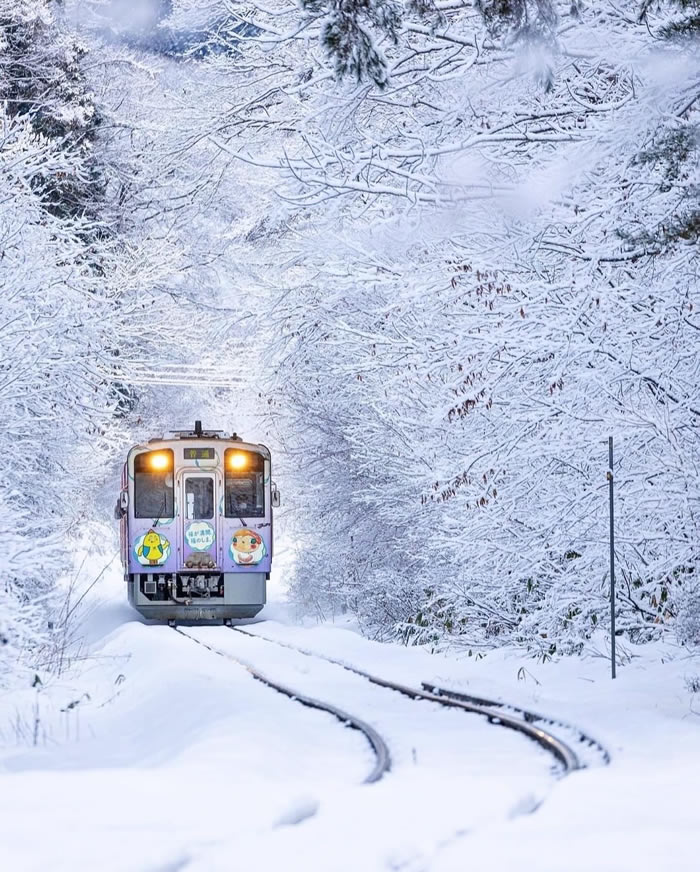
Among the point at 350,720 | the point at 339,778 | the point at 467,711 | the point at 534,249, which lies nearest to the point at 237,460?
the point at 534,249

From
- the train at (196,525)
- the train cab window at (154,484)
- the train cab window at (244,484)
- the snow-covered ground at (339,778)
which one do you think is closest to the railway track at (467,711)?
the snow-covered ground at (339,778)

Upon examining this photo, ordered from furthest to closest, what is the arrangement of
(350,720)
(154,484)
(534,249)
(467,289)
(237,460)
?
1. (237,460)
2. (154,484)
3. (467,289)
4. (534,249)
5. (350,720)

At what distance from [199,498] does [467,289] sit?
10.9 meters

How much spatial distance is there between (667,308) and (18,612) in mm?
5544

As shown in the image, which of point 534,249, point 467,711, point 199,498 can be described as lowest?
point 467,711

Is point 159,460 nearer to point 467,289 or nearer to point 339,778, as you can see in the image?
point 467,289

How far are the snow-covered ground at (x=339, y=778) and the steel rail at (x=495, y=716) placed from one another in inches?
4.5

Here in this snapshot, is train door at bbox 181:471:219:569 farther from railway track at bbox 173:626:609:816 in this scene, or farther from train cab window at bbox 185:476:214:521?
railway track at bbox 173:626:609:816

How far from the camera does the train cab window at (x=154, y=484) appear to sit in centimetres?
2133

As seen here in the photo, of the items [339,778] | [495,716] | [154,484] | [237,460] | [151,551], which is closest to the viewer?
[339,778]

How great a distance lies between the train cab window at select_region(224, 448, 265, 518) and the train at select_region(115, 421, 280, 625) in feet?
0.05

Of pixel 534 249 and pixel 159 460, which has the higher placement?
pixel 534 249

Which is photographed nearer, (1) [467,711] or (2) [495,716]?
(2) [495,716]

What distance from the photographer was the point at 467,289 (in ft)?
37.7
